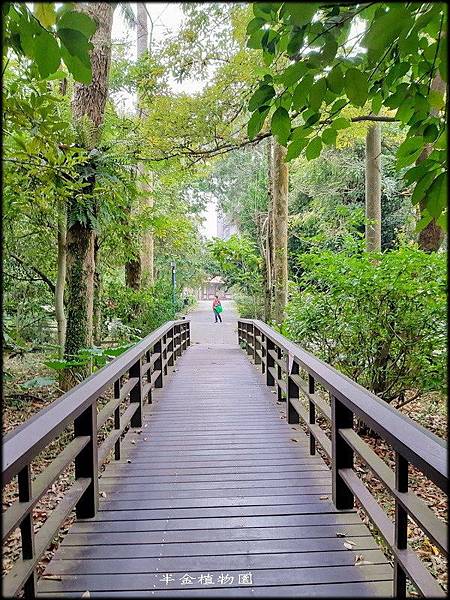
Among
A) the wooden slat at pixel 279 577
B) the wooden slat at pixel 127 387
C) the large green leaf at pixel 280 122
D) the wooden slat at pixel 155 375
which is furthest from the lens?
the wooden slat at pixel 155 375

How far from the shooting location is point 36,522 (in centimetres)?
315

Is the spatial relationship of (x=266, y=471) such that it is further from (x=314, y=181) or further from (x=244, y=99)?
(x=314, y=181)

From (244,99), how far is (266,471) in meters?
5.03

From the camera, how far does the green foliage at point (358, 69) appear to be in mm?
1044

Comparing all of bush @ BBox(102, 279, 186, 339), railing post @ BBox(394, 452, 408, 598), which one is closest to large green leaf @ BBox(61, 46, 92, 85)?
railing post @ BBox(394, 452, 408, 598)

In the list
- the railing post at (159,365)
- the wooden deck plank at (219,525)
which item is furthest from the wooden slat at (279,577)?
the railing post at (159,365)

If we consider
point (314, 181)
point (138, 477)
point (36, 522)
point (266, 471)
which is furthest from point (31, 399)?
point (314, 181)

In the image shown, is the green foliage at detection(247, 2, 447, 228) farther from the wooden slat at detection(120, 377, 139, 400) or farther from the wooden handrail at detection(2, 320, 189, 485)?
the wooden slat at detection(120, 377, 139, 400)

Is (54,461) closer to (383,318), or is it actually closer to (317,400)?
(317,400)

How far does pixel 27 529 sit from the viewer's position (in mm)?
1592

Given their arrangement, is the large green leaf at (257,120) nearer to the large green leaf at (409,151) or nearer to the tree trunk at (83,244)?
the large green leaf at (409,151)

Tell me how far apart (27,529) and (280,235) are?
7243 mm

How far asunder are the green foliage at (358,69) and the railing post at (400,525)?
2.69 ft

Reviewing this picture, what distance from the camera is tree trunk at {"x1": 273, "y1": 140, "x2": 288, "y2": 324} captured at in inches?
320
